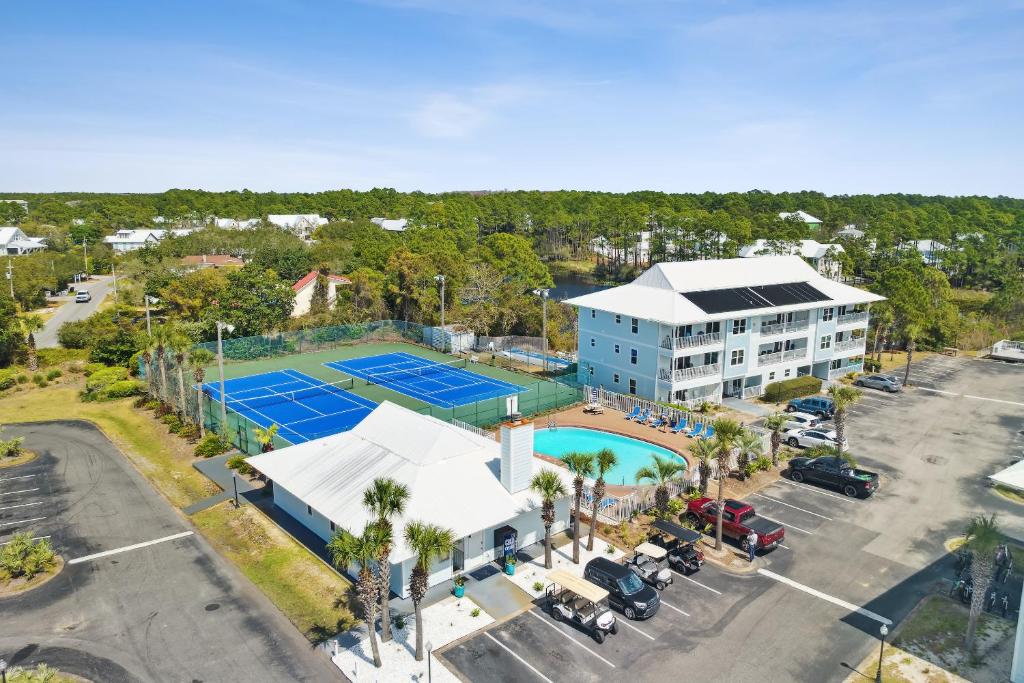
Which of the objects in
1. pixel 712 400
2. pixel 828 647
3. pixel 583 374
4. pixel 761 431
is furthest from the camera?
pixel 583 374

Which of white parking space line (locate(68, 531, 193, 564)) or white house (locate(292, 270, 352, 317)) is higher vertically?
white house (locate(292, 270, 352, 317))

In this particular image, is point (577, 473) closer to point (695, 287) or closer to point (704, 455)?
point (704, 455)

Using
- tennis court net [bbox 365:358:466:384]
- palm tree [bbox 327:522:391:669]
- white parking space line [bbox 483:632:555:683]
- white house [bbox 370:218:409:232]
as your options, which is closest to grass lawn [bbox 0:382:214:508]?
tennis court net [bbox 365:358:466:384]

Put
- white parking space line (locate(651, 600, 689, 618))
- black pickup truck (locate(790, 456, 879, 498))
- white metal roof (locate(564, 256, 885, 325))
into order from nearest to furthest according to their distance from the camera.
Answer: white parking space line (locate(651, 600, 689, 618)), black pickup truck (locate(790, 456, 879, 498)), white metal roof (locate(564, 256, 885, 325))

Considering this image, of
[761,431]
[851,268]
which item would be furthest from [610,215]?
[761,431]

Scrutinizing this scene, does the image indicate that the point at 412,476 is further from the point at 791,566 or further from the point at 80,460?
the point at 80,460

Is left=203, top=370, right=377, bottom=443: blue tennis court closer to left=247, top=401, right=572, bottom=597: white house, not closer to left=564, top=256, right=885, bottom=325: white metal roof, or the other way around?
left=247, top=401, right=572, bottom=597: white house

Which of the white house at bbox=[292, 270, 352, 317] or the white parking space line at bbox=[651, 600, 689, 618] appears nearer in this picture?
the white parking space line at bbox=[651, 600, 689, 618]
